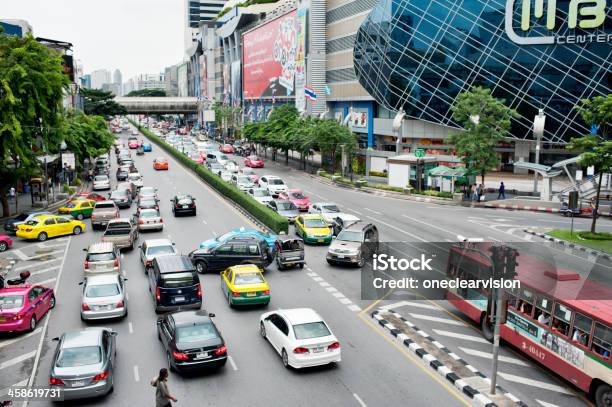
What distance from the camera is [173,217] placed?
43875 mm

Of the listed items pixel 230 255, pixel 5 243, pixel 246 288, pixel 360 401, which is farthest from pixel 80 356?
pixel 5 243

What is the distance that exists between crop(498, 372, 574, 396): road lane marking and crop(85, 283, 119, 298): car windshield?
1323cm

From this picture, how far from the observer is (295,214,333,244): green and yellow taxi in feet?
113

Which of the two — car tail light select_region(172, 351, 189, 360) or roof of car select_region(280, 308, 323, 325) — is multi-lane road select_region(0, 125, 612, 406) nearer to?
car tail light select_region(172, 351, 189, 360)

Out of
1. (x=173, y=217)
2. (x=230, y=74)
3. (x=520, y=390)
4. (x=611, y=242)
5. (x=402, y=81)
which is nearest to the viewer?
(x=520, y=390)

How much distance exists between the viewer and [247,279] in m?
22.9

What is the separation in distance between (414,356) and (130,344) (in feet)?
29.5

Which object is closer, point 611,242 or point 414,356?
point 414,356

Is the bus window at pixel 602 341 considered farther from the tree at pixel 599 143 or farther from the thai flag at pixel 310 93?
the thai flag at pixel 310 93

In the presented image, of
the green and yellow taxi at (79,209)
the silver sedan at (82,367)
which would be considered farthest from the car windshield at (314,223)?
the silver sedan at (82,367)

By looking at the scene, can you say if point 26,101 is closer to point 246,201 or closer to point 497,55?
point 246,201

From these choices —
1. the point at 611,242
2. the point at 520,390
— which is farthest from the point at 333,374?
the point at 611,242

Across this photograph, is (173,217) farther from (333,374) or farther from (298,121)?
(298,121)

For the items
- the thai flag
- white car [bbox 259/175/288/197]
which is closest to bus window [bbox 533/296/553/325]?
white car [bbox 259/175/288/197]
